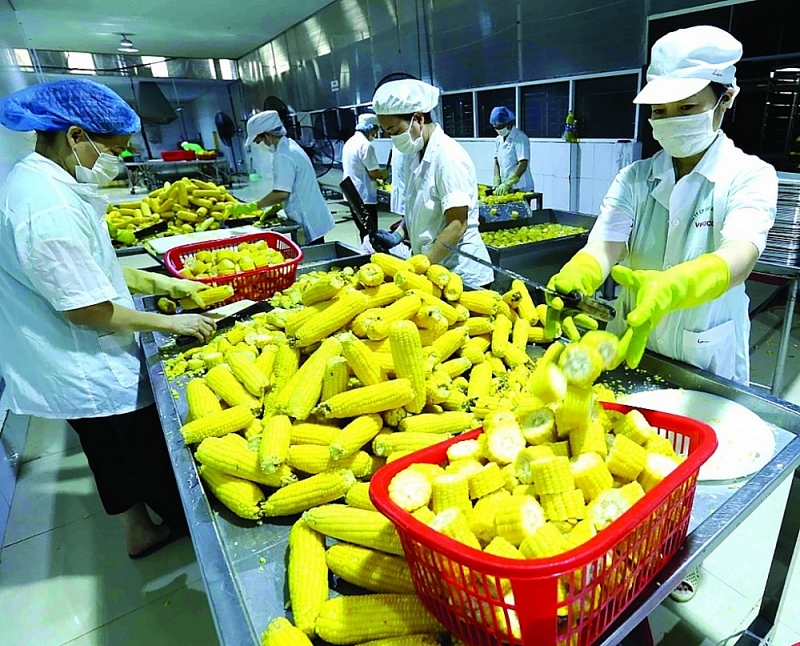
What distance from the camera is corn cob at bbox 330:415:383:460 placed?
108 cm

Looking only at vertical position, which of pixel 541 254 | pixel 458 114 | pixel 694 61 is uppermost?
pixel 458 114

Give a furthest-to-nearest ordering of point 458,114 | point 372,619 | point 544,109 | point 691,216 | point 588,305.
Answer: point 458,114 < point 544,109 < point 691,216 < point 588,305 < point 372,619

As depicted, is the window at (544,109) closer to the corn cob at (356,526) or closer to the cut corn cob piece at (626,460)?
the cut corn cob piece at (626,460)

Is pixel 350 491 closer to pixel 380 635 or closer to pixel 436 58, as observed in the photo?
pixel 380 635

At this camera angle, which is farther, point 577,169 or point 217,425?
point 577,169

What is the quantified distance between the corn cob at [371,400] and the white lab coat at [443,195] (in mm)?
1223

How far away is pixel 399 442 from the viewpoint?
3.73 feet

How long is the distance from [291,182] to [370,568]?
3946mm

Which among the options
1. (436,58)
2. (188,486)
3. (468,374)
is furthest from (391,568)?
(436,58)

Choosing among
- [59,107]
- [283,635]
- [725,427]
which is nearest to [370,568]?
[283,635]

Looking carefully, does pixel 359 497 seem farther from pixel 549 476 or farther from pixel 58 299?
pixel 58 299

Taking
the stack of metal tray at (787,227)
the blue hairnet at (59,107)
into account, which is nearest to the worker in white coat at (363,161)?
the stack of metal tray at (787,227)

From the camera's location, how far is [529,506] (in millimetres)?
790

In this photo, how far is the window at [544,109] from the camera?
19.1ft
